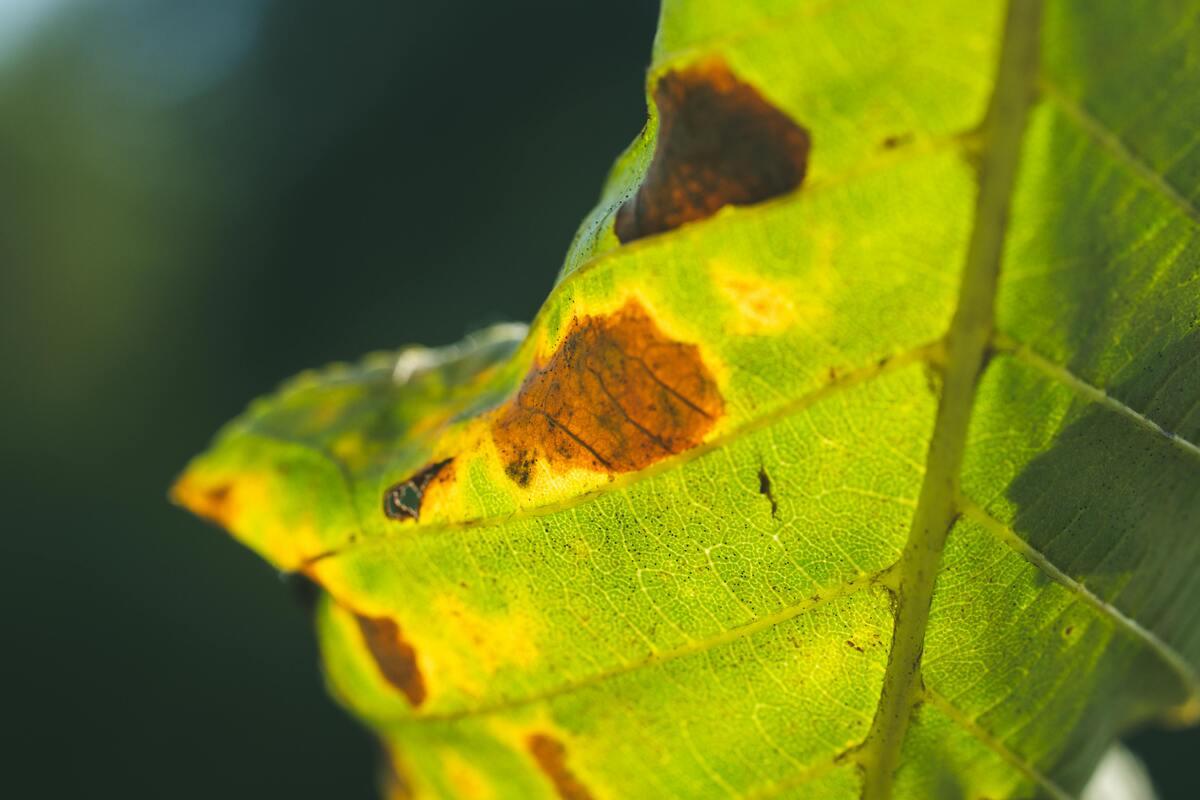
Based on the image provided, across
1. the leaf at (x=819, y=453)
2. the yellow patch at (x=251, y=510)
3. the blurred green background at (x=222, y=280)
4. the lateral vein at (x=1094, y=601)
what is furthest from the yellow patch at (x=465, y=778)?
the blurred green background at (x=222, y=280)

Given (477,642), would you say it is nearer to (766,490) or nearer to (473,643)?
(473,643)

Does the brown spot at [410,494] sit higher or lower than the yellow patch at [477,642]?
higher

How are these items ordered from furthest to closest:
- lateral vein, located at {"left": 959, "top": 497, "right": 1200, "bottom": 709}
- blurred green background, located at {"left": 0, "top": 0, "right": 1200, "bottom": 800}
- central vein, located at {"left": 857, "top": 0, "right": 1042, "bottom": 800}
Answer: blurred green background, located at {"left": 0, "top": 0, "right": 1200, "bottom": 800}
lateral vein, located at {"left": 959, "top": 497, "right": 1200, "bottom": 709}
central vein, located at {"left": 857, "top": 0, "right": 1042, "bottom": 800}

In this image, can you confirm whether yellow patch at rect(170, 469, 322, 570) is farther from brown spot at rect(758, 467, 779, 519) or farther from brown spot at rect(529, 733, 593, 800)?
brown spot at rect(758, 467, 779, 519)

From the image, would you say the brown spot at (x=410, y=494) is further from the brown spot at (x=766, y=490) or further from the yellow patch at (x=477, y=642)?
the brown spot at (x=766, y=490)

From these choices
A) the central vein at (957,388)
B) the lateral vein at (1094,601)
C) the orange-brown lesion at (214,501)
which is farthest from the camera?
the orange-brown lesion at (214,501)

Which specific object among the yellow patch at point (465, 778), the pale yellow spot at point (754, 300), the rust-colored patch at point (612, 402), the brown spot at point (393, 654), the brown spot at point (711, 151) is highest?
the brown spot at point (711, 151)

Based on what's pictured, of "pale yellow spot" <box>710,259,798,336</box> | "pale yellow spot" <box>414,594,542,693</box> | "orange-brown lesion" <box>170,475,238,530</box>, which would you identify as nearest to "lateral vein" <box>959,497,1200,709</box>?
"pale yellow spot" <box>710,259,798,336</box>

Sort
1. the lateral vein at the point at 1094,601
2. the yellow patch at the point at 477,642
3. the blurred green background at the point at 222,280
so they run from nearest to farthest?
the lateral vein at the point at 1094,601, the yellow patch at the point at 477,642, the blurred green background at the point at 222,280

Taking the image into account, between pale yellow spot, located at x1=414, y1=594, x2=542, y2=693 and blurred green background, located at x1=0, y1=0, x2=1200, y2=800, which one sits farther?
blurred green background, located at x1=0, y1=0, x2=1200, y2=800
